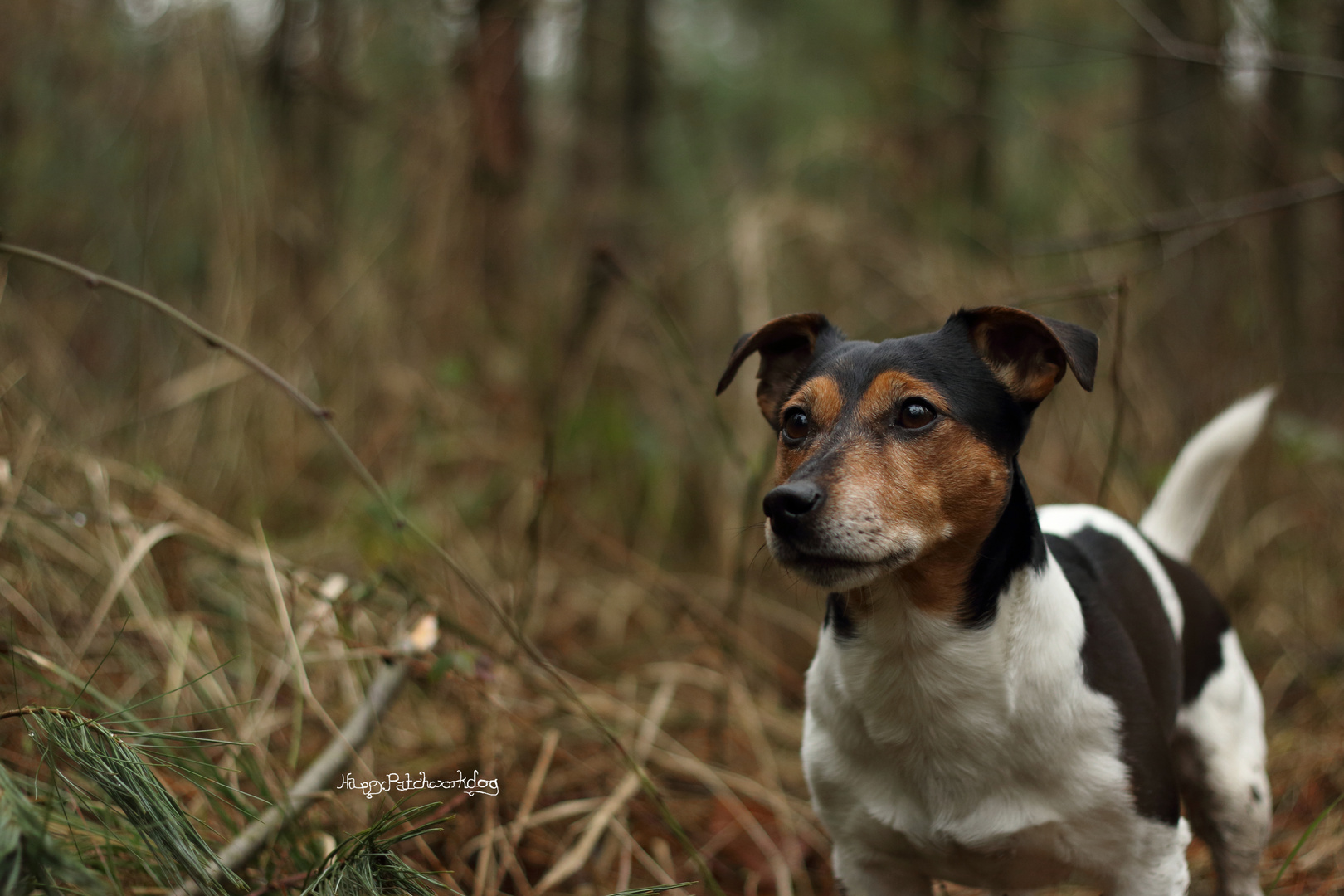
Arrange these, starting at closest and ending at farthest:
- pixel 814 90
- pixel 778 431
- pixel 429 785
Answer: pixel 778 431, pixel 429 785, pixel 814 90

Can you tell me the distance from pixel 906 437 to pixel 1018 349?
442 mm

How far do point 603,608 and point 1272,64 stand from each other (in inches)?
134

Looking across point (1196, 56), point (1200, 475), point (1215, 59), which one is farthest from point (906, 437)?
point (1215, 59)

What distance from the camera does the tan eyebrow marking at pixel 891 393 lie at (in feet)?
7.02

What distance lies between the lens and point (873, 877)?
239cm

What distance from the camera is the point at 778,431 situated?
242 cm

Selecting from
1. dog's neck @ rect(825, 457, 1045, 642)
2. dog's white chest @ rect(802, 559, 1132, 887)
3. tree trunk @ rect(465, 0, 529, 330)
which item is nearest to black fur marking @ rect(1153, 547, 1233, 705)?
dog's white chest @ rect(802, 559, 1132, 887)

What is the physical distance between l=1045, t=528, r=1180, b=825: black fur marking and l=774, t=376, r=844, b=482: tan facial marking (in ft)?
2.43

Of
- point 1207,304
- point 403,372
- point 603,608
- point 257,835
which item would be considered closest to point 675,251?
point 403,372

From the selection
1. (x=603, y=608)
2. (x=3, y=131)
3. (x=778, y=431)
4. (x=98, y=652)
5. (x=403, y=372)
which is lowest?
(x=603, y=608)

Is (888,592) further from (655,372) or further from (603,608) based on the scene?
(655,372)

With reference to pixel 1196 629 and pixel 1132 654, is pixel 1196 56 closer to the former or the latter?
pixel 1196 629

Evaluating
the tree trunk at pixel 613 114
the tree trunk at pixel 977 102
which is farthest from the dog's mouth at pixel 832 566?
the tree trunk at pixel 977 102

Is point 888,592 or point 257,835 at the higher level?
point 888,592
